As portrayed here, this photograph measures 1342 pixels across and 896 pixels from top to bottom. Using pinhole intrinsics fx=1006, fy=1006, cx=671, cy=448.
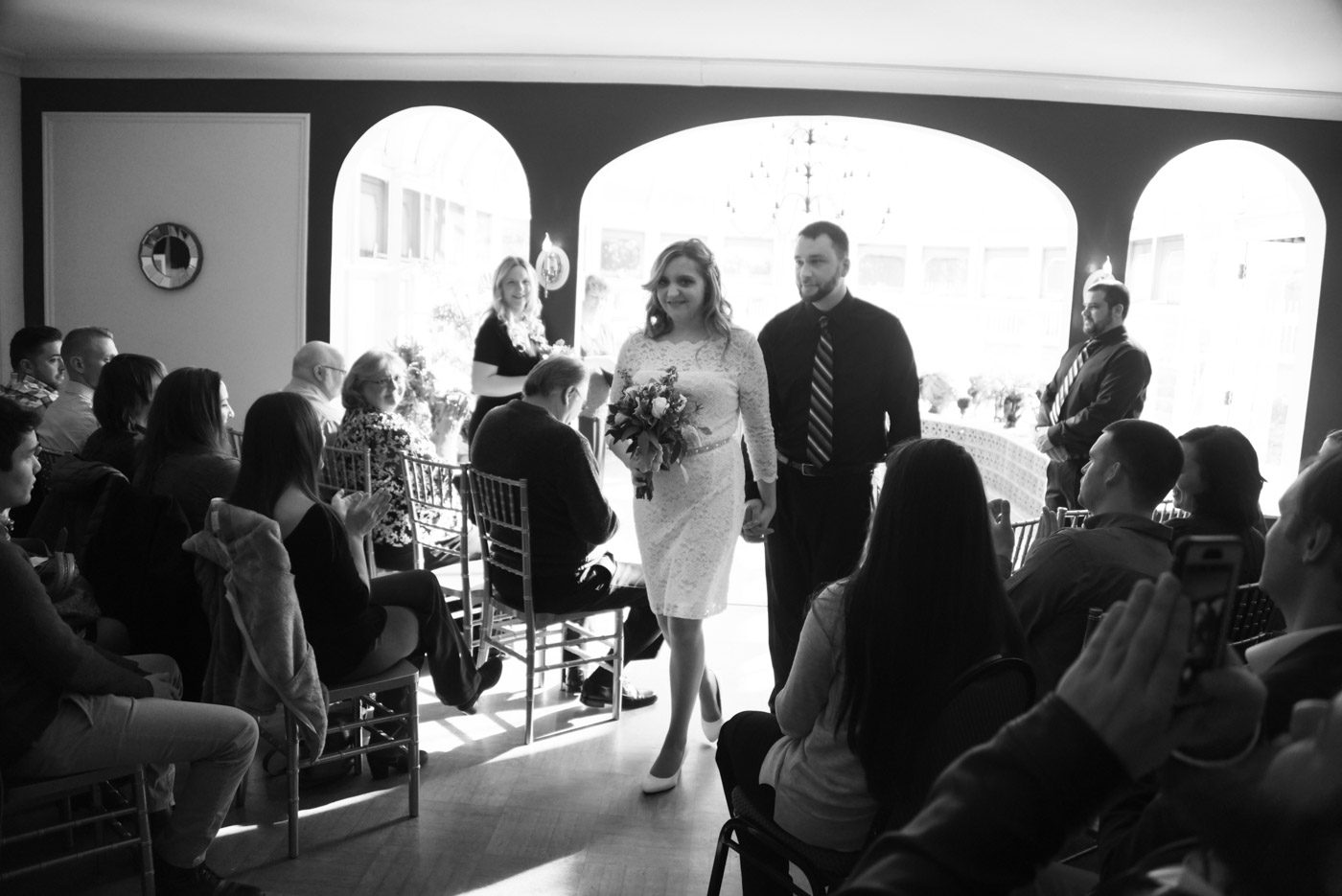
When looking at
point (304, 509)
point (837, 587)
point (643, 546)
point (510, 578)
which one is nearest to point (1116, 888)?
point (837, 587)

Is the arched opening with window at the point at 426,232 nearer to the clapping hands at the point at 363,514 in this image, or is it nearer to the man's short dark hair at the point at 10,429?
the clapping hands at the point at 363,514

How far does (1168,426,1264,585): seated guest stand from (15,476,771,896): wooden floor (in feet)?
5.21

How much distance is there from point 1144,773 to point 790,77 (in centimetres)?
683

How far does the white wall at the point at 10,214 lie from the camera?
24.2 ft

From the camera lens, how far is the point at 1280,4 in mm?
4824

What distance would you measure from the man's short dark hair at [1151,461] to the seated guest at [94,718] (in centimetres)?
220

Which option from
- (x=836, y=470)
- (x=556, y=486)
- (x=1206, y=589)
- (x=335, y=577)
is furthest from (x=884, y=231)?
(x=1206, y=589)

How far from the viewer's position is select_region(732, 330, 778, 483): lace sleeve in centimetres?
335

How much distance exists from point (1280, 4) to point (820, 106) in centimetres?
283

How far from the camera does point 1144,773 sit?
582mm

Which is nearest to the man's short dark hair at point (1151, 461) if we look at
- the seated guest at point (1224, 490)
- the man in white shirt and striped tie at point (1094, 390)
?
the seated guest at point (1224, 490)

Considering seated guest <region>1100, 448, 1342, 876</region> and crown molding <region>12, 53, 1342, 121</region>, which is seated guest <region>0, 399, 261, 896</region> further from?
crown molding <region>12, 53, 1342, 121</region>

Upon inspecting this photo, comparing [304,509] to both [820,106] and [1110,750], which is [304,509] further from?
[820,106]

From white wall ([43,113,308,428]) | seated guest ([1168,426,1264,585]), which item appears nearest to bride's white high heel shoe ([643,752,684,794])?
seated guest ([1168,426,1264,585])
